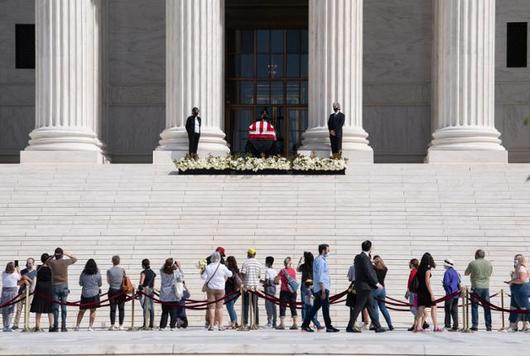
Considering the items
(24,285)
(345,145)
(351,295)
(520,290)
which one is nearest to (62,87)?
(345,145)

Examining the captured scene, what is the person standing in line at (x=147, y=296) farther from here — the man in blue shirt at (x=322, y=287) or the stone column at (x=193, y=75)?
the stone column at (x=193, y=75)

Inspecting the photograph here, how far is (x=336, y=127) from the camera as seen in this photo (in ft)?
149

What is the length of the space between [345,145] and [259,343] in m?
22.8

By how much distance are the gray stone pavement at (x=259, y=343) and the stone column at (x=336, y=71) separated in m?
18.3

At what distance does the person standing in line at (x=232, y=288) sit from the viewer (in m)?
30.8

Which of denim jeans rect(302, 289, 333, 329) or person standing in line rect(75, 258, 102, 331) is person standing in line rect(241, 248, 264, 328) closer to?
denim jeans rect(302, 289, 333, 329)

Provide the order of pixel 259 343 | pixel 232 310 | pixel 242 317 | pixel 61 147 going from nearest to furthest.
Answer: pixel 259 343, pixel 242 317, pixel 232 310, pixel 61 147

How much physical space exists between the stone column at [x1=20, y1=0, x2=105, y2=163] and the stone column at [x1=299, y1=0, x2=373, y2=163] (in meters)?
7.38

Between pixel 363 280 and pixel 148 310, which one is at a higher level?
pixel 363 280

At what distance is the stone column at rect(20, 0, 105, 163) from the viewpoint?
47.6 m

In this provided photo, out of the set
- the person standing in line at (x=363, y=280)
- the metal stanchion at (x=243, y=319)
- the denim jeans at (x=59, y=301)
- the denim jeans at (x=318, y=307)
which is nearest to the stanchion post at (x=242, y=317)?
the metal stanchion at (x=243, y=319)

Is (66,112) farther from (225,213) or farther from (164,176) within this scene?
(225,213)

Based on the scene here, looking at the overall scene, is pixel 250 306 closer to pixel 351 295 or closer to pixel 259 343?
pixel 351 295

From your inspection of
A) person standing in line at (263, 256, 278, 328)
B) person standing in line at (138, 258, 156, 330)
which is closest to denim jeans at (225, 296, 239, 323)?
person standing in line at (263, 256, 278, 328)
